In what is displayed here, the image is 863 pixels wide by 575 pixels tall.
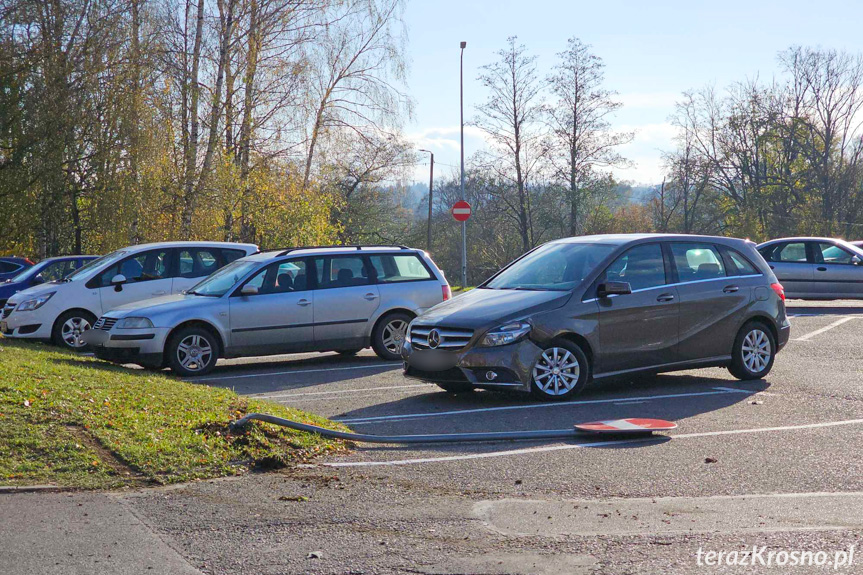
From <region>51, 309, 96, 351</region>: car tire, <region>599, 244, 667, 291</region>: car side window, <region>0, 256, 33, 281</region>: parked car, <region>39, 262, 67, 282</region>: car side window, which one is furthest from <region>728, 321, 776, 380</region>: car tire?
<region>0, 256, 33, 281</region>: parked car

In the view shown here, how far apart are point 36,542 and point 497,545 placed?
7.80ft

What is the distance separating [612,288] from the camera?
9398mm

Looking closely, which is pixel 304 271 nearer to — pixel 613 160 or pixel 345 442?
pixel 345 442

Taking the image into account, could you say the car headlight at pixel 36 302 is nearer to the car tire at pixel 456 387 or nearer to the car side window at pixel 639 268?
the car tire at pixel 456 387

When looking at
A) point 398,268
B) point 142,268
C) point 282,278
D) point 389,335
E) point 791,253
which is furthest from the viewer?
point 791,253

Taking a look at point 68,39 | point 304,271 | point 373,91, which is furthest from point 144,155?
point 304,271

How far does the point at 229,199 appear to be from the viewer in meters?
28.1

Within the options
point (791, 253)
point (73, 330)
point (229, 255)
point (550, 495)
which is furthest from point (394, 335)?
point (791, 253)

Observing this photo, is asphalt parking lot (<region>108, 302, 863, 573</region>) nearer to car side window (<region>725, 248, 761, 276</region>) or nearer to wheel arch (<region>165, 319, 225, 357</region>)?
car side window (<region>725, 248, 761, 276</region>)

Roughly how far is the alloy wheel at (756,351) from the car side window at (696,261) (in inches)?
33.2

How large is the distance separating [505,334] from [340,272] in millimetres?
4766

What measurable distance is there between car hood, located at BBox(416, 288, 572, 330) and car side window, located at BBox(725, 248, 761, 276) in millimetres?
2604

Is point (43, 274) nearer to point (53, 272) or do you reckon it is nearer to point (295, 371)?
point (53, 272)

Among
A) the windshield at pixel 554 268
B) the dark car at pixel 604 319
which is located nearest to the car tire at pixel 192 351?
the dark car at pixel 604 319
